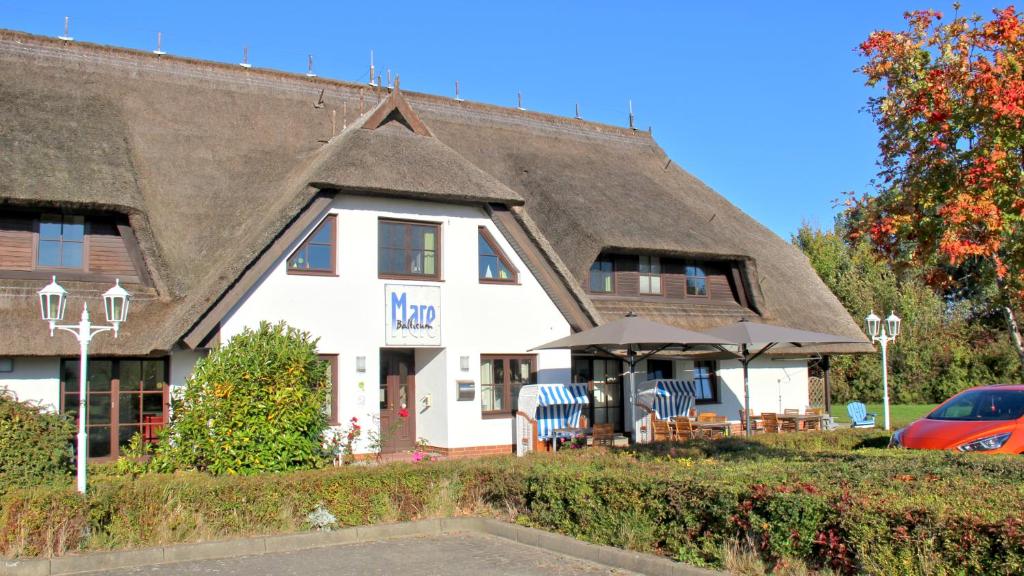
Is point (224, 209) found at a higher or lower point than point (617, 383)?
higher

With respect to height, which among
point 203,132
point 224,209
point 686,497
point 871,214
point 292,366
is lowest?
point 686,497

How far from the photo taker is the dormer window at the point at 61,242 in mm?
16562

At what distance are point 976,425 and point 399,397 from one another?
35.3 ft

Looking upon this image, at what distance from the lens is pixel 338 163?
18.1m

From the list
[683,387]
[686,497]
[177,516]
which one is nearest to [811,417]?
[683,387]

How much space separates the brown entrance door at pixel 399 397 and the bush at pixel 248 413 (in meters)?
3.72

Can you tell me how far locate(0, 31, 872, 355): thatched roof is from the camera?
16609 millimetres

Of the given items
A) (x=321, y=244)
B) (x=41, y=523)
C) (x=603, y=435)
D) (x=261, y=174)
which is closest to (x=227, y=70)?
(x=261, y=174)

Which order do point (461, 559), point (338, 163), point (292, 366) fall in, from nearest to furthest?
point (461, 559) → point (292, 366) → point (338, 163)

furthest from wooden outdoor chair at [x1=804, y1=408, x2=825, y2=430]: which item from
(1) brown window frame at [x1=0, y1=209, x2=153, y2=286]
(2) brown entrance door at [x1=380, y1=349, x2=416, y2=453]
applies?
(1) brown window frame at [x1=0, y1=209, x2=153, y2=286]

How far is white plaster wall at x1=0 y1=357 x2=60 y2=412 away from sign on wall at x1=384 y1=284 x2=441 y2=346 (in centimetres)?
580

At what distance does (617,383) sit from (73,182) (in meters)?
12.8

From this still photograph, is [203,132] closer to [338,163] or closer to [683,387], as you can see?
[338,163]

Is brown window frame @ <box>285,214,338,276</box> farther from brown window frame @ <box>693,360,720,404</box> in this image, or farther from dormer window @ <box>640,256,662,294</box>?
brown window frame @ <box>693,360,720,404</box>
